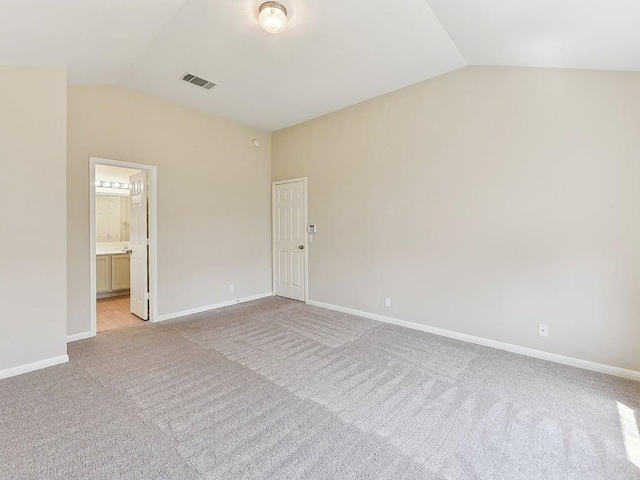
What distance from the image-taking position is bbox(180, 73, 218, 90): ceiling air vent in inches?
142

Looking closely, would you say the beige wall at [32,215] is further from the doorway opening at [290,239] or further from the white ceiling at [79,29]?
the doorway opening at [290,239]

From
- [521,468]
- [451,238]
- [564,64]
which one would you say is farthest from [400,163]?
[521,468]

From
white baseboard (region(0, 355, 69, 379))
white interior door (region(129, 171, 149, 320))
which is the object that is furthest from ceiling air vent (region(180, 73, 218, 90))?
white baseboard (region(0, 355, 69, 379))

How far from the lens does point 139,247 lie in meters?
4.42

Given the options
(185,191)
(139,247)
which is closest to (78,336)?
(139,247)

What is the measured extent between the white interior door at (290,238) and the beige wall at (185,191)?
202 millimetres

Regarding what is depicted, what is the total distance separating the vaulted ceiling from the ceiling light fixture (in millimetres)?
68

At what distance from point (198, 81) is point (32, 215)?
2.26 metres

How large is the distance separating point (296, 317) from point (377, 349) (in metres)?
1.49

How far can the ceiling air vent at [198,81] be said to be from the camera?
3596mm

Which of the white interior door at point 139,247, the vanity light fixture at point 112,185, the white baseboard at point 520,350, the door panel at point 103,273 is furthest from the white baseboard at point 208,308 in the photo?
the vanity light fixture at point 112,185

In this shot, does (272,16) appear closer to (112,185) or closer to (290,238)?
(290,238)

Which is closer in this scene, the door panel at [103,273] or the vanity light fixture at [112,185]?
the door panel at [103,273]

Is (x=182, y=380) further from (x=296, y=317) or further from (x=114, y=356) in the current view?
(x=296, y=317)
